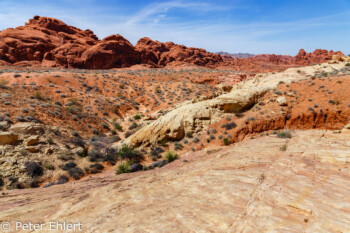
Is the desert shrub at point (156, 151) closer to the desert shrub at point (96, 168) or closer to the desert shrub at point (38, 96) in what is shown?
the desert shrub at point (96, 168)

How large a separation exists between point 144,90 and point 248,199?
29.1m

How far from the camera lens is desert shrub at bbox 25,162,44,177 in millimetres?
10062

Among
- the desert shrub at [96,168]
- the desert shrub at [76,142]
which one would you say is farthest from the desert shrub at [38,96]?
the desert shrub at [96,168]

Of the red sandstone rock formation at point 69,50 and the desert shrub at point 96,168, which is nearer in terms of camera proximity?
the desert shrub at point 96,168

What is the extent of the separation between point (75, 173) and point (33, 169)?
228cm

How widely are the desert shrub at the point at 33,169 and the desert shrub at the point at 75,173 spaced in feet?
5.17

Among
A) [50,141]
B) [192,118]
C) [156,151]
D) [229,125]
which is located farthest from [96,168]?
[229,125]

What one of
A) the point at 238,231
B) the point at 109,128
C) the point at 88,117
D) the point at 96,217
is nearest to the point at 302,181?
the point at 238,231

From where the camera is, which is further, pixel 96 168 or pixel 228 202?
pixel 96 168

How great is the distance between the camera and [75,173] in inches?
436

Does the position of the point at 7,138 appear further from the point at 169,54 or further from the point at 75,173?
the point at 169,54

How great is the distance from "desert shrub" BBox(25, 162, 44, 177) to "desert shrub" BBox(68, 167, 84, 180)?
5.17 ft

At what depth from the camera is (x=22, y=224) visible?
372cm

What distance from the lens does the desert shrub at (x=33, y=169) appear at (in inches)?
396
